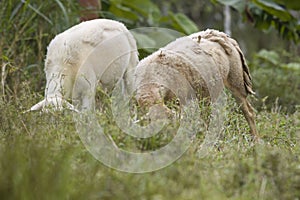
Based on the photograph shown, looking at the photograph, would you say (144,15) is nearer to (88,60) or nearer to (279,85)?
(279,85)

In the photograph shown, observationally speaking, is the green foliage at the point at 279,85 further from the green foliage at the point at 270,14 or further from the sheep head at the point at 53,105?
the sheep head at the point at 53,105

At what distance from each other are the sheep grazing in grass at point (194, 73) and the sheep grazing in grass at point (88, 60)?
0.66 m

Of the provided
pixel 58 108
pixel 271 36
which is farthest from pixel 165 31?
pixel 271 36

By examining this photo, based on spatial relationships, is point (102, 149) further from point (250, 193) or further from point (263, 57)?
point (263, 57)

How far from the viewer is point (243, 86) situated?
7.22 m

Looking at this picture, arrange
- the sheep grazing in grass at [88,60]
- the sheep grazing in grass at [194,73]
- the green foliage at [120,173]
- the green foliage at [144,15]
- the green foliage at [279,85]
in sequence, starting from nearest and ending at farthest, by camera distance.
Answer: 1. the green foliage at [120,173]
2. the sheep grazing in grass at [194,73]
3. the sheep grazing in grass at [88,60]
4. the green foliage at [279,85]
5. the green foliage at [144,15]

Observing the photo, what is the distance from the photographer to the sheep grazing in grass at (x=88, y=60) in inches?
266

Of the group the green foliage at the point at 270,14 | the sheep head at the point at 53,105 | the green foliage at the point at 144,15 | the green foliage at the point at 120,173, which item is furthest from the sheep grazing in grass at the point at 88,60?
the green foliage at the point at 270,14

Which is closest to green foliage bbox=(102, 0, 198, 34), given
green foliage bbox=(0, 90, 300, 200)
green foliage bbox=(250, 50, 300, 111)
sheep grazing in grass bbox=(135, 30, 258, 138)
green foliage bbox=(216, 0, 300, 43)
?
green foliage bbox=(216, 0, 300, 43)

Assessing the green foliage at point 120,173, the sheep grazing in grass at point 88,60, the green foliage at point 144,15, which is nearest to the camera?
the green foliage at point 120,173

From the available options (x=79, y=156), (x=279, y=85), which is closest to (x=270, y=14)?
(x=279, y=85)

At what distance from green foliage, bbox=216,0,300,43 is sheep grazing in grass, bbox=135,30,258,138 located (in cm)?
360

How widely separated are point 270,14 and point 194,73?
555 cm

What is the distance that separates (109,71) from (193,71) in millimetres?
1145
